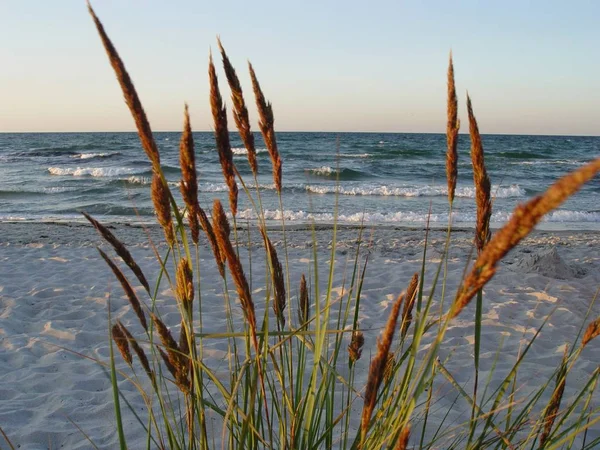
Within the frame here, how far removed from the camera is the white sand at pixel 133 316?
3586 mm

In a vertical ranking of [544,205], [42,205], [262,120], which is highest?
[262,120]

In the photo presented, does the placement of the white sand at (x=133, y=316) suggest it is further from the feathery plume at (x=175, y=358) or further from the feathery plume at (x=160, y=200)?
the feathery plume at (x=160, y=200)

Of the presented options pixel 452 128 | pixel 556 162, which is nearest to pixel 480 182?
pixel 452 128

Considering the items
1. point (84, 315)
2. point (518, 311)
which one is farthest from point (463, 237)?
point (84, 315)

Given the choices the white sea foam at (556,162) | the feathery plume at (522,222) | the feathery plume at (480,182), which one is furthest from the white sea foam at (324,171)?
the feathery plume at (522,222)

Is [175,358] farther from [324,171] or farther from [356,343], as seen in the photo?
[324,171]

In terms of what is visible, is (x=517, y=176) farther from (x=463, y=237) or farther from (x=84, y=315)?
(x=84, y=315)

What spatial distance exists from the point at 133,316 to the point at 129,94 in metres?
4.97

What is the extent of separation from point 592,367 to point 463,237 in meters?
6.68

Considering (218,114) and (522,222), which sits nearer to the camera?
(522,222)

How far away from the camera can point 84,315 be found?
5629 millimetres

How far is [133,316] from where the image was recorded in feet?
18.3

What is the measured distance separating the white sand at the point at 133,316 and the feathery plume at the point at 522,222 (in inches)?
35.3

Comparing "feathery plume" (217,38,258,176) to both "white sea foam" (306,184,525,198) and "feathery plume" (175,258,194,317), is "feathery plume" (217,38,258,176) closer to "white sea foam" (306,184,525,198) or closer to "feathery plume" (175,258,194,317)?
"feathery plume" (175,258,194,317)
